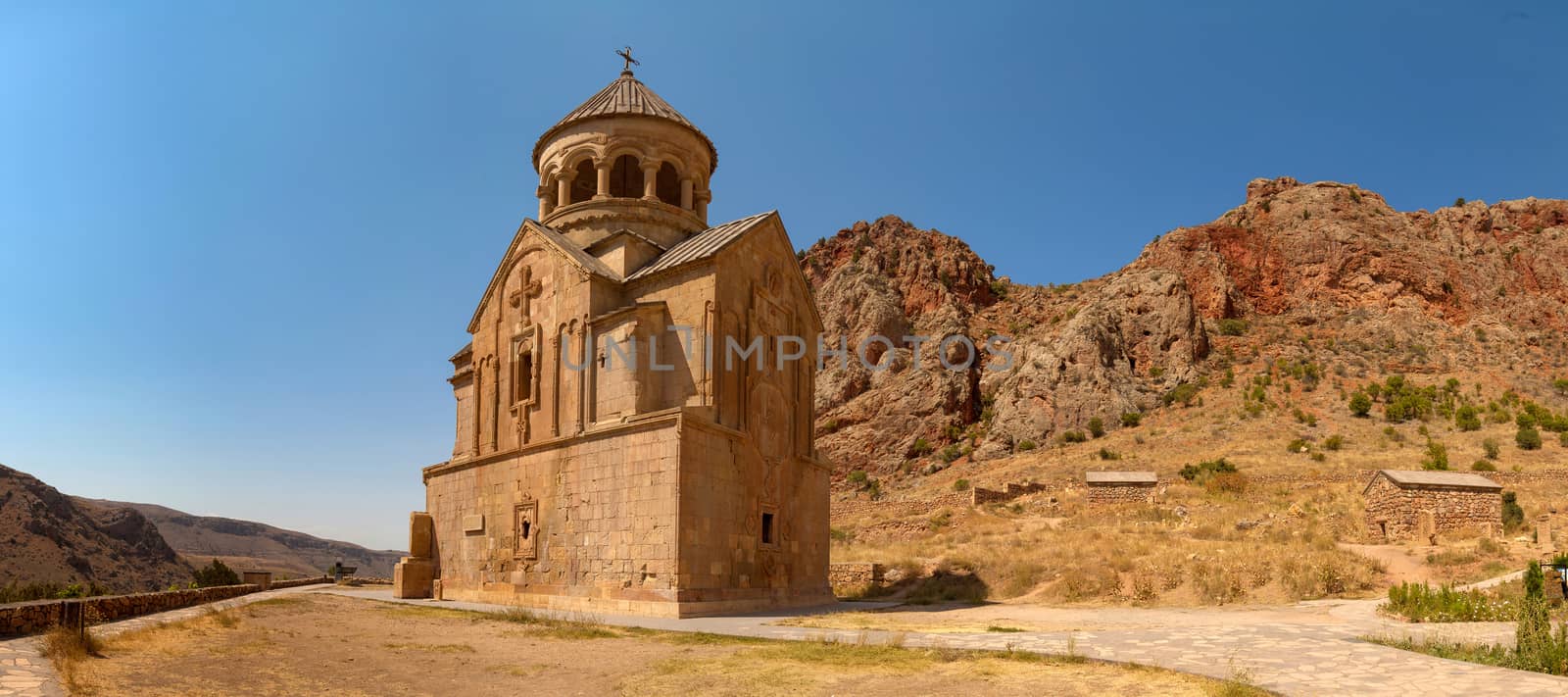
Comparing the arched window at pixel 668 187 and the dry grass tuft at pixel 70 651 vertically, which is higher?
the arched window at pixel 668 187

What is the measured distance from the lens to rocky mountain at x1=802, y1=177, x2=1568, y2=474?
50.2m

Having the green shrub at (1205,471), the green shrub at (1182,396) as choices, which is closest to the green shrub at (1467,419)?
the green shrub at (1182,396)

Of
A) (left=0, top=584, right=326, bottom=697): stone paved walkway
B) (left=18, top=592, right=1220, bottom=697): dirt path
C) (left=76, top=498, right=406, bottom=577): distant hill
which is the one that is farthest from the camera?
(left=76, top=498, right=406, bottom=577): distant hill

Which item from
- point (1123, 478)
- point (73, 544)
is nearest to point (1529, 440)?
point (1123, 478)

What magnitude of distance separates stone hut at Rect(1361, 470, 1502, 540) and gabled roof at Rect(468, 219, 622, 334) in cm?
1777

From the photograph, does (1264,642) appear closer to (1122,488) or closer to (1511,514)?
(1511,514)

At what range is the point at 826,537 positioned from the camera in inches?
734

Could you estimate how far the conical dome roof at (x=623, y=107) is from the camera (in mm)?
20016

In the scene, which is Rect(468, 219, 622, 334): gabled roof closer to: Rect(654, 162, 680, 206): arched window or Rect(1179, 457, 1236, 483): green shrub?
Rect(654, 162, 680, 206): arched window

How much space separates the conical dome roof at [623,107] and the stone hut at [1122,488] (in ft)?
52.2

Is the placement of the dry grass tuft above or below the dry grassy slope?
below

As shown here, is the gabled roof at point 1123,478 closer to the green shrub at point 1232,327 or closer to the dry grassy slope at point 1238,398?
the dry grassy slope at point 1238,398

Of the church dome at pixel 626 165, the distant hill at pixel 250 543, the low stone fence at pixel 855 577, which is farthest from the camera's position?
the distant hill at pixel 250 543

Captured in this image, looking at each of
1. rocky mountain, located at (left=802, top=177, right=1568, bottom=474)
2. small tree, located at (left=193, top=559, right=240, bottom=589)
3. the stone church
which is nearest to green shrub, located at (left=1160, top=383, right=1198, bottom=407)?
rocky mountain, located at (left=802, top=177, right=1568, bottom=474)
